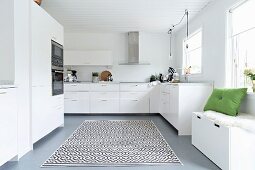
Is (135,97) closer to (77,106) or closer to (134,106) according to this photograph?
(134,106)

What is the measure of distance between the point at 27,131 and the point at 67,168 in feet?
3.07

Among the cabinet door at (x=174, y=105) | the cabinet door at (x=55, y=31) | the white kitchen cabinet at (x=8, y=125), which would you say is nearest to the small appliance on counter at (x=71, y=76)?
the cabinet door at (x=55, y=31)

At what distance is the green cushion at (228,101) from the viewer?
2.88m

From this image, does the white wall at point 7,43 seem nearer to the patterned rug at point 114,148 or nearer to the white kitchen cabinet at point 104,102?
the patterned rug at point 114,148

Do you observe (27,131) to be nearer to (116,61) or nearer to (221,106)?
(221,106)

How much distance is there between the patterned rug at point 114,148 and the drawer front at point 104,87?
1693mm

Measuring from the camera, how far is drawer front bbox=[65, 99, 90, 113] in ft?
20.4

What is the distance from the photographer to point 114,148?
3252 millimetres

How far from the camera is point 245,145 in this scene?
228cm

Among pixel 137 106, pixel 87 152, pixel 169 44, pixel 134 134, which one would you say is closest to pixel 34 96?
pixel 87 152

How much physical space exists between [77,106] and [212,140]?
14.0ft

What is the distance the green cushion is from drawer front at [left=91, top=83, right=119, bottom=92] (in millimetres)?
3328

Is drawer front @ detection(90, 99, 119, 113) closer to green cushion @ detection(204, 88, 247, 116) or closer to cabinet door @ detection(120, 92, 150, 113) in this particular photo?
cabinet door @ detection(120, 92, 150, 113)

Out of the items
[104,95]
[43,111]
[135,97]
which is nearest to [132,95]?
[135,97]
